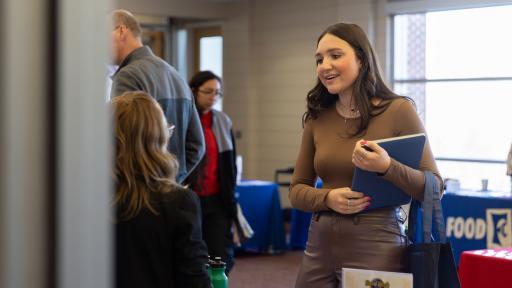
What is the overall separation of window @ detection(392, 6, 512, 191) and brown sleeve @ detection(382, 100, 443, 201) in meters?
5.92

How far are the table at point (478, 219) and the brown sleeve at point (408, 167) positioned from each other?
4007 mm

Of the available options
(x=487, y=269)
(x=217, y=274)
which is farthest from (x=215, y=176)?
(x=217, y=274)

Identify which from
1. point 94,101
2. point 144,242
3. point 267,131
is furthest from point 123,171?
point 267,131

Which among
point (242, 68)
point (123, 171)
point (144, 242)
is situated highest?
point (242, 68)

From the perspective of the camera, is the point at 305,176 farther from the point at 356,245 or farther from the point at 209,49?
the point at 209,49

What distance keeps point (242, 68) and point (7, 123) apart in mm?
9697

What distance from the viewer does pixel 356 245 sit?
6.61 ft

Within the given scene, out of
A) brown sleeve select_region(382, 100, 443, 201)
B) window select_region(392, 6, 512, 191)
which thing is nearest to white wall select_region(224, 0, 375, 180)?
window select_region(392, 6, 512, 191)

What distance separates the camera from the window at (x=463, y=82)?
25.8ft

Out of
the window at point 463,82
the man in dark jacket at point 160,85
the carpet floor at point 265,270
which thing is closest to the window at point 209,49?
the window at point 463,82

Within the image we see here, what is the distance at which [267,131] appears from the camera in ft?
33.2

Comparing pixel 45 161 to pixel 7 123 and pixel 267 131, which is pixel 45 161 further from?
pixel 267 131

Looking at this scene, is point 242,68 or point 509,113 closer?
point 509,113

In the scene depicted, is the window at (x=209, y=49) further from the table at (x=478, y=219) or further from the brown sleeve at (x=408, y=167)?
the brown sleeve at (x=408, y=167)
